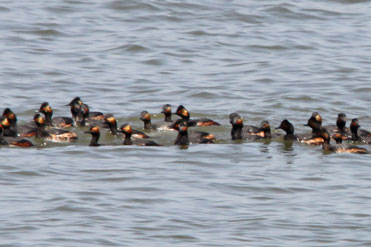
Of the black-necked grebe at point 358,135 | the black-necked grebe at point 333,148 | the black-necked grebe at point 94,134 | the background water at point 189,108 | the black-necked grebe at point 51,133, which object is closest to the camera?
the background water at point 189,108

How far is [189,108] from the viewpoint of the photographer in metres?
20.5

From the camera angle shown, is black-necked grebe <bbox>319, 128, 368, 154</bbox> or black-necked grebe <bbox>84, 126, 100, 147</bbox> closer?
black-necked grebe <bbox>319, 128, 368, 154</bbox>

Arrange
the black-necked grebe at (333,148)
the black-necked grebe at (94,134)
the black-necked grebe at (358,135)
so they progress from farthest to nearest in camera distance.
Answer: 1. the black-necked grebe at (358,135)
2. the black-necked grebe at (94,134)
3. the black-necked grebe at (333,148)

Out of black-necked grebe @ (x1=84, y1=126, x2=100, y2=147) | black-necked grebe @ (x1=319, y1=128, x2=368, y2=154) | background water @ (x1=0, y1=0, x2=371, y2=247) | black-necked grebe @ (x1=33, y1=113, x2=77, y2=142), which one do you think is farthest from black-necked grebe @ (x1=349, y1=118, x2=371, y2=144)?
black-necked grebe @ (x1=33, y1=113, x2=77, y2=142)

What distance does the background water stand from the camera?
12008 mm

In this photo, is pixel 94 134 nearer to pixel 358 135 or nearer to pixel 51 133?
pixel 51 133

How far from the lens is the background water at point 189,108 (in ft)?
39.4

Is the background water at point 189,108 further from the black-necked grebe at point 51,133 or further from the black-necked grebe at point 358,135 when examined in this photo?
the black-necked grebe at point 358,135

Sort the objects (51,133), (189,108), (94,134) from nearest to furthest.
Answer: (94,134) < (51,133) < (189,108)

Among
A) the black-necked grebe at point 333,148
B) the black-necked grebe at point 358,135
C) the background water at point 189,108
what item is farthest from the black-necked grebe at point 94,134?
the black-necked grebe at point 358,135

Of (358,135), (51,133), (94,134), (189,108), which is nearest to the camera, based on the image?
(94,134)

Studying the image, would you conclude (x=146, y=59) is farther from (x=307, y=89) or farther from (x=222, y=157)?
(x=222, y=157)

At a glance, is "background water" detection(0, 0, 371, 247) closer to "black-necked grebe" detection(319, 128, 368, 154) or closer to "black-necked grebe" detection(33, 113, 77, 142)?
"black-necked grebe" detection(319, 128, 368, 154)

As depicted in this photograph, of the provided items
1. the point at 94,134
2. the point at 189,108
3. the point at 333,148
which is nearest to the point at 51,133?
the point at 94,134
